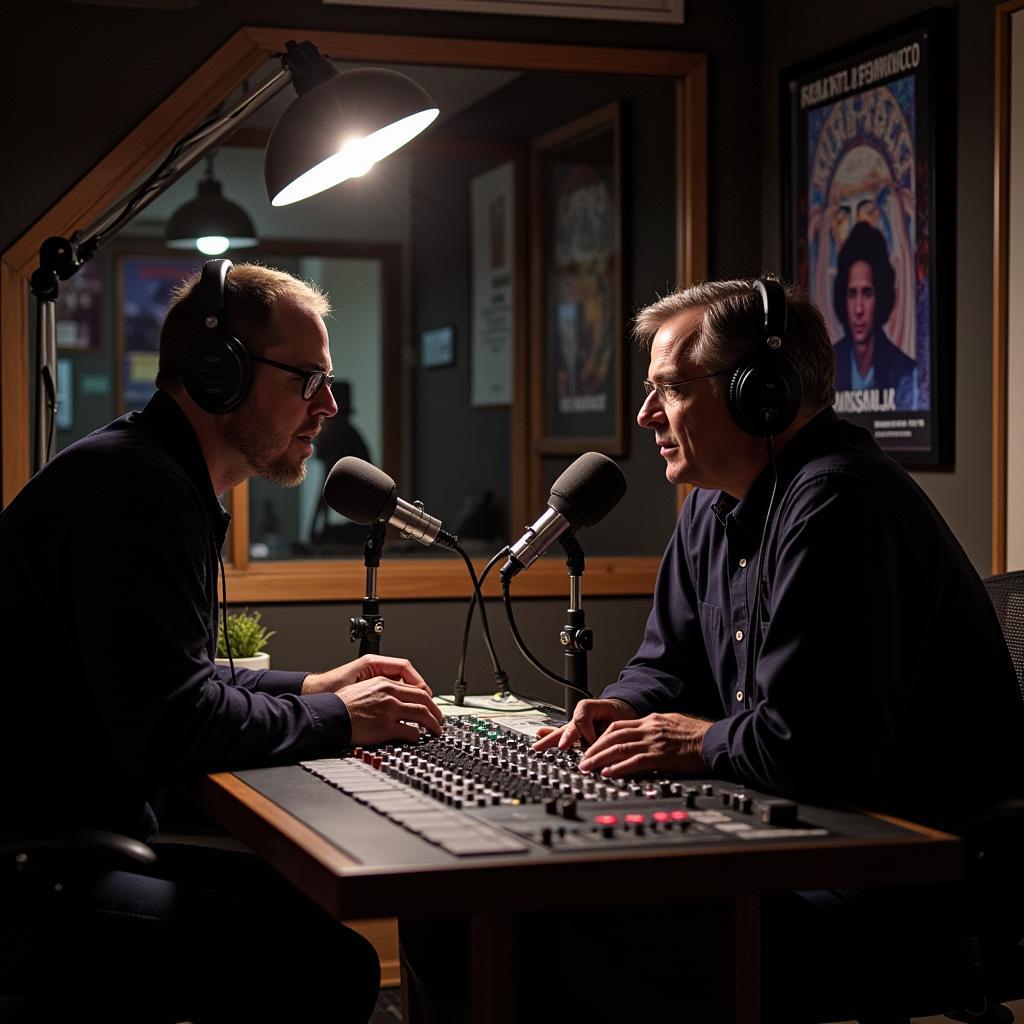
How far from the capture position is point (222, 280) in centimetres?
209

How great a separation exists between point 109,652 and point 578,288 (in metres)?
3.49

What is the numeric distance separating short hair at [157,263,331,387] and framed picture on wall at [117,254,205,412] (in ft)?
20.3

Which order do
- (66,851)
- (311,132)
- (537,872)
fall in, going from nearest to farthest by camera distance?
(537,872)
(66,851)
(311,132)

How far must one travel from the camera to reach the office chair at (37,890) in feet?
5.54

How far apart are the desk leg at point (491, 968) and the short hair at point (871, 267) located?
232cm

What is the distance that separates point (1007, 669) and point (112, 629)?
1123 millimetres

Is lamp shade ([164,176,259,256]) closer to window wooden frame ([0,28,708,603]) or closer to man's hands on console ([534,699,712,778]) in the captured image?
window wooden frame ([0,28,708,603])

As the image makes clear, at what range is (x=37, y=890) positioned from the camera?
1.73m

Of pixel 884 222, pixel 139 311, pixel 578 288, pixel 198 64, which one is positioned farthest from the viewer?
pixel 139 311

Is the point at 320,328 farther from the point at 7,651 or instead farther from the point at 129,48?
the point at 129,48

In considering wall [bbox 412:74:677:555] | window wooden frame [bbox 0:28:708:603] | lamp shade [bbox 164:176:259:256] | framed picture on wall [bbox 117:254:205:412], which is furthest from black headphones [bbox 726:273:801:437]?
framed picture on wall [bbox 117:254:205:412]

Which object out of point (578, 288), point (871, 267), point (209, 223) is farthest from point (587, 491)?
point (209, 223)

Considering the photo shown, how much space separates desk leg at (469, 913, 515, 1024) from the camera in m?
Answer: 1.45

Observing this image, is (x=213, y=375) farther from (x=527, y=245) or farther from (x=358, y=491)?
(x=527, y=245)
